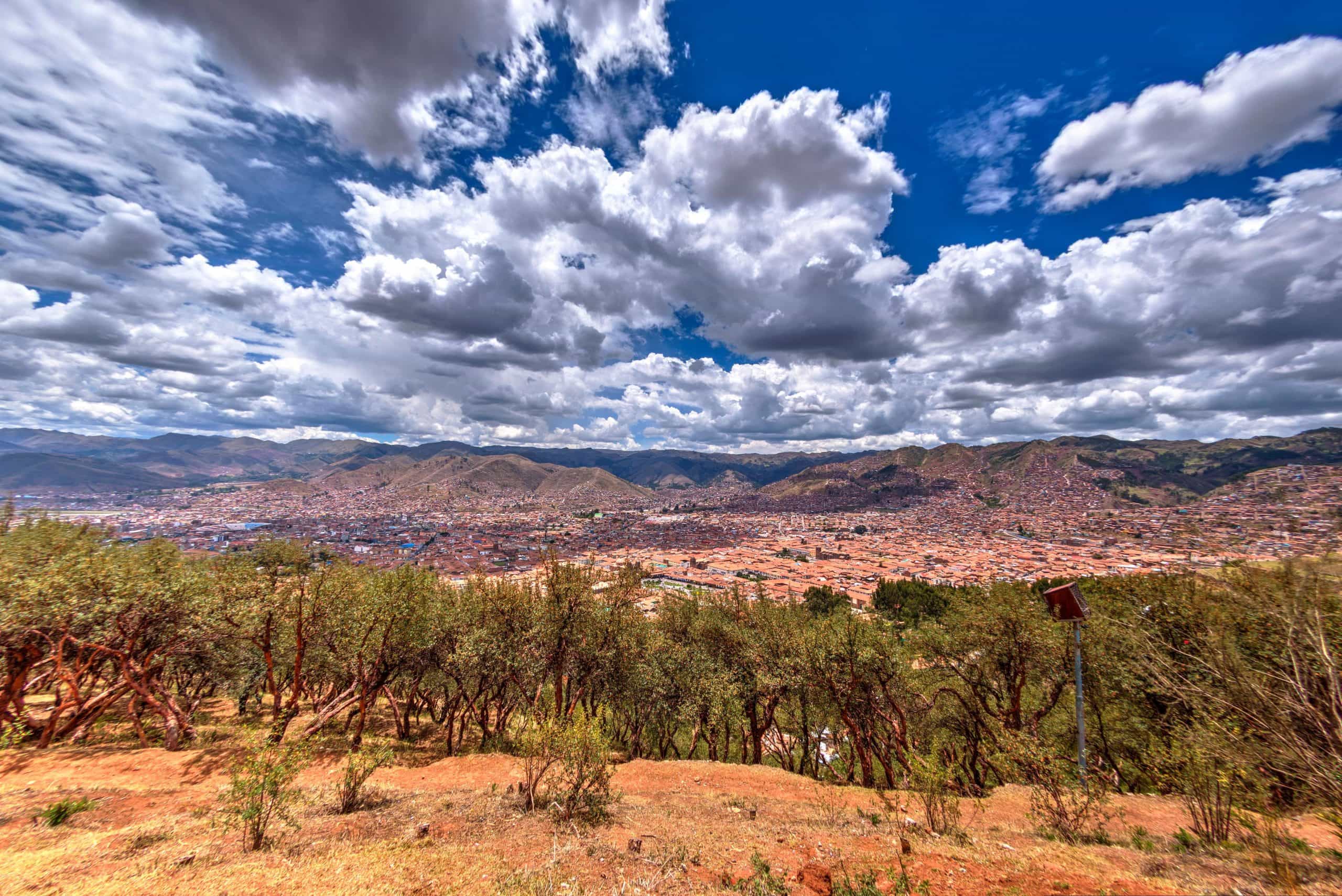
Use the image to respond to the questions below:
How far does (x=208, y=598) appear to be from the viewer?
17844 millimetres

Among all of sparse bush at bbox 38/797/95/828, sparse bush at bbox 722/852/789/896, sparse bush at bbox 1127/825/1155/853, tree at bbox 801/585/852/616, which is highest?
sparse bush at bbox 38/797/95/828

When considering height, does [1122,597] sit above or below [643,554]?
above

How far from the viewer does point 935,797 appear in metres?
12.1

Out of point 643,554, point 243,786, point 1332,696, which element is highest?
point 1332,696

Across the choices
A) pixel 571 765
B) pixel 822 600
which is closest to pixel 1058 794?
pixel 571 765

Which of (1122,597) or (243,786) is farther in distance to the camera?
(1122,597)

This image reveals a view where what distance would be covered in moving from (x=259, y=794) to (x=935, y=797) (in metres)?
16.9

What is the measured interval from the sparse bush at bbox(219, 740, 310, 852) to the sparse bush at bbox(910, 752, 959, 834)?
15.3m

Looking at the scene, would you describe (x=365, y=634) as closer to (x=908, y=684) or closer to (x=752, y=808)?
(x=752, y=808)

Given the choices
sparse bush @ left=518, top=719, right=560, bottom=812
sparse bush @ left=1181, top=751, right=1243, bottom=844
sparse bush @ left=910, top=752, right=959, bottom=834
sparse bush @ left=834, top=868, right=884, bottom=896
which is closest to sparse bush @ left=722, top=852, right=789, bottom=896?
sparse bush @ left=834, top=868, right=884, bottom=896

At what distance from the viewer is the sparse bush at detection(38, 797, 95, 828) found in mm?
10922

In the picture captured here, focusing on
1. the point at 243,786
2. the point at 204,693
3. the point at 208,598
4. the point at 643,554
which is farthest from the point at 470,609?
the point at 643,554

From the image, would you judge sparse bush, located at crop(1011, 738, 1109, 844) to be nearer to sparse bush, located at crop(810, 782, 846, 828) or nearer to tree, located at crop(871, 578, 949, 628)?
sparse bush, located at crop(810, 782, 846, 828)

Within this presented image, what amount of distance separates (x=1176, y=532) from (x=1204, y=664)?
203 m
